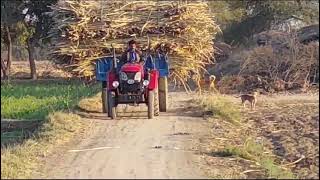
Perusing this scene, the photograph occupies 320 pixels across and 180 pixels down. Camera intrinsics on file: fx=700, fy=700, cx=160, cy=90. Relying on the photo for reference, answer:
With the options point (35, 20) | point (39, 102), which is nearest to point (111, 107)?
point (39, 102)

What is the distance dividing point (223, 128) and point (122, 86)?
7.33ft

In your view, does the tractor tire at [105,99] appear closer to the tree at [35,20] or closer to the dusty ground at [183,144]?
the dusty ground at [183,144]

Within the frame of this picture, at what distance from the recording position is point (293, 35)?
77.3 ft

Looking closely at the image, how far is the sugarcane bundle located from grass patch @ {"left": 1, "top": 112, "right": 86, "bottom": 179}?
4.72ft

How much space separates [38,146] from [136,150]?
1613 millimetres

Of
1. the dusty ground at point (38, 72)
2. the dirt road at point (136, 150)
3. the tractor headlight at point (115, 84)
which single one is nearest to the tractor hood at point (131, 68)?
the tractor headlight at point (115, 84)

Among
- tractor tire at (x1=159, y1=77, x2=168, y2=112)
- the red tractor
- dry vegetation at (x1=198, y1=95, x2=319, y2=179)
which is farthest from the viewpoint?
tractor tire at (x1=159, y1=77, x2=168, y2=112)

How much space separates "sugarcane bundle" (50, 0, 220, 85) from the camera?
15070 millimetres

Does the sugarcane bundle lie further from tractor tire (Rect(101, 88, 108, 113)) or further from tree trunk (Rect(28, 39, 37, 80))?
tree trunk (Rect(28, 39, 37, 80))

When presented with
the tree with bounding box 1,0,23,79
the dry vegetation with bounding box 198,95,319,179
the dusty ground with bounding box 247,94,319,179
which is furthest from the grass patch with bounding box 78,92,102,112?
the tree with bounding box 1,0,23,79

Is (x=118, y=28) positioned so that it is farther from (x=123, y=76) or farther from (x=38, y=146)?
(x=38, y=146)

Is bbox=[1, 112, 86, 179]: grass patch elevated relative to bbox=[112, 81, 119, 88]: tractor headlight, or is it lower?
lower

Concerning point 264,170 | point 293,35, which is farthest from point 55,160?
point 293,35

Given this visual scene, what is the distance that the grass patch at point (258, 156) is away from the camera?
938 cm
